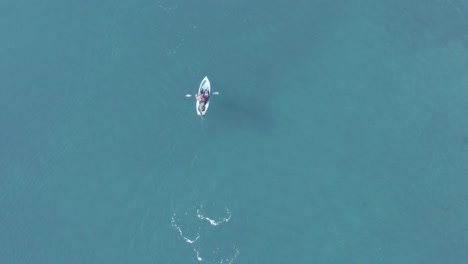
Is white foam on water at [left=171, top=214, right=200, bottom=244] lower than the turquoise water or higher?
lower

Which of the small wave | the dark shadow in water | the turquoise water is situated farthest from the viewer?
the small wave

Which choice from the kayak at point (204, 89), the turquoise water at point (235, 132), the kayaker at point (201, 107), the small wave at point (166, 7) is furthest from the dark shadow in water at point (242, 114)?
the small wave at point (166, 7)

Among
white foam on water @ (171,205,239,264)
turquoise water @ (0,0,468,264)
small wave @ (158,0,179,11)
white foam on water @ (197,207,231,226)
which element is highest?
small wave @ (158,0,179,11)

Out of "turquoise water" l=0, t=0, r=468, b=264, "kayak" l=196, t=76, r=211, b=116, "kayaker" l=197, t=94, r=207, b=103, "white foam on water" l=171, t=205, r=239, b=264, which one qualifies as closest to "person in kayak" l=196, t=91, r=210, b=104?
"kayaker" l=197, t=94, r=207, b=103

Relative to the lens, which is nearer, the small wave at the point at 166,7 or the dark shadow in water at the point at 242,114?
the dark shadow in water at the point at 242,114

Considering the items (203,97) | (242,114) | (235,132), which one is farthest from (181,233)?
(203,97)

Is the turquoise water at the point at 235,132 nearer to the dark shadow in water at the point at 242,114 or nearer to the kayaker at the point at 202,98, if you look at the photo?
the dark shadow in water at the point at 242,114

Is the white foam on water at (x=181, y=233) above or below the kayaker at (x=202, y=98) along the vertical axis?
below

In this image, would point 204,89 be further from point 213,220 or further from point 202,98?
point 213,220

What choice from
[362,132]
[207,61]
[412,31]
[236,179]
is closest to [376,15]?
[412,31]

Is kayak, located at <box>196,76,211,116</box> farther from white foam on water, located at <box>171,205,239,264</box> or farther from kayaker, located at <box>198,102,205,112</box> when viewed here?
white foam on water, located at <box>171,205,239,264</box>
